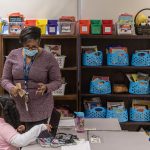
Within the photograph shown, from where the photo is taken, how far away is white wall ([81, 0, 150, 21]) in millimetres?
4059

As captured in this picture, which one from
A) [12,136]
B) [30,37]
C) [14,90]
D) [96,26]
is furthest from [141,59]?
[12,136]

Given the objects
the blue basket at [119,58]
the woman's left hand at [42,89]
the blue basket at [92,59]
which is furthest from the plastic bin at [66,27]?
the woman's left hand at [42,89]

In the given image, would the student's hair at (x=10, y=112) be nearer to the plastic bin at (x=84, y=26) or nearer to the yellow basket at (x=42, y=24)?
the yellow basket at (x=42, y=24)

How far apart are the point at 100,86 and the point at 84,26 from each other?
29.4 inches

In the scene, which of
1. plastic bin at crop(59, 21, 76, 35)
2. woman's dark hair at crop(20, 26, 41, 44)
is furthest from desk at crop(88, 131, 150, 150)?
plastic bin at crop(59, 21, 76, 35)

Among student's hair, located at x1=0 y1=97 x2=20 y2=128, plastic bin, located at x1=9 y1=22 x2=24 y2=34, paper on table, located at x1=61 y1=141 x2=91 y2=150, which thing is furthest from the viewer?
plastic bin, located at x1=9 y1=22 x2=24 y2=34

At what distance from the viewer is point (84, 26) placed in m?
3.79

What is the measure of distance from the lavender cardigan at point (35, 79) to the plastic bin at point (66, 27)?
121 cm

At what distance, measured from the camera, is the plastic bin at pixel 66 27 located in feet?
12.2

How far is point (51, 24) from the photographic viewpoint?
377 cm

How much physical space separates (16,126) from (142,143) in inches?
37.8

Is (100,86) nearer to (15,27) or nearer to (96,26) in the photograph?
(96,26)

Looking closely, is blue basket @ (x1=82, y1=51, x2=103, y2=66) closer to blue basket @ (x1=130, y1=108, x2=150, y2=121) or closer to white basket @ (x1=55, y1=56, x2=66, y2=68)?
white basket @ (x1=55, y1=56, x2=66, y2=68)

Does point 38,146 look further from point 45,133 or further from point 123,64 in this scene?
point 123,64
